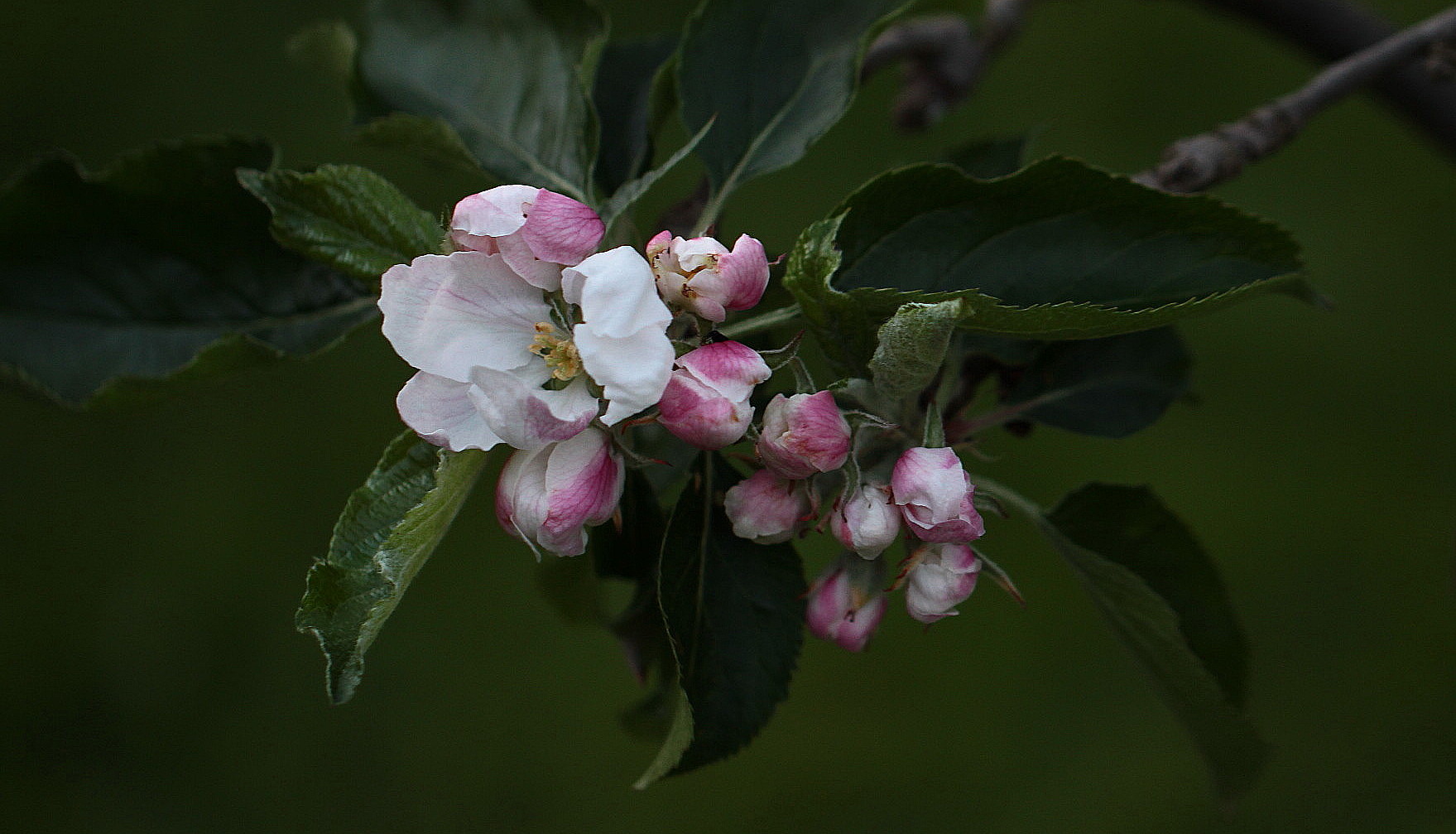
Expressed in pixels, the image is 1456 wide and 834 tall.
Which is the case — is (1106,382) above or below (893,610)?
above

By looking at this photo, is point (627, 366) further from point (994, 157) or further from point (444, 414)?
point (994, 157)

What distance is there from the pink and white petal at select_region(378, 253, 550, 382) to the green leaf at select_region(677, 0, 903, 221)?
0.18m

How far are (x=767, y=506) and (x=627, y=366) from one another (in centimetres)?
11

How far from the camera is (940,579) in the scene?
445 mm

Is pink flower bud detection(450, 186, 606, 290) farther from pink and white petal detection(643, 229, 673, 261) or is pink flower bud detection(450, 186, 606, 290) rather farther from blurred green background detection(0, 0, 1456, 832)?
blurred green background detection(0, 0, 1456, 832)

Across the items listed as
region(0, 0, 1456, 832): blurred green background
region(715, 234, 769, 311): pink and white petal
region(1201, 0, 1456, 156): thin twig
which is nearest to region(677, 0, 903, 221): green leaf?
region(715, 234, 769, 311): pink and white petal

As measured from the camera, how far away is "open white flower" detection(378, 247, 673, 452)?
14.4 inches

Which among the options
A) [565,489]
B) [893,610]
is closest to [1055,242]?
[565,489]

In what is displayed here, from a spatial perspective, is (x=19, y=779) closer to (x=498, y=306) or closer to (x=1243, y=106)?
(x=498, y=306)

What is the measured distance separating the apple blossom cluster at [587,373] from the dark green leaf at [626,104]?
179mm

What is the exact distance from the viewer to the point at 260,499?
163 centimetres

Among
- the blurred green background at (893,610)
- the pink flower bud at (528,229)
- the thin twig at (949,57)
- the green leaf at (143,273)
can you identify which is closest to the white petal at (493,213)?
the pink flower bud at (528,229)

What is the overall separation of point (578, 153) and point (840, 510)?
0.78 ft

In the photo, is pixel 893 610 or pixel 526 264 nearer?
pixel 526 264
